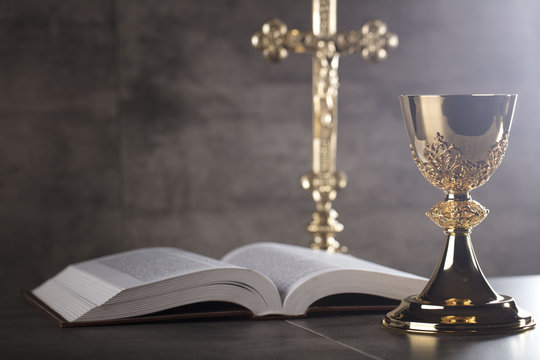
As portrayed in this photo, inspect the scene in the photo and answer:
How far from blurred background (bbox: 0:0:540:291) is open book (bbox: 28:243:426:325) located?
2.07m

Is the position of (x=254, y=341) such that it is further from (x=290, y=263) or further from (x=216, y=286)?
(x=290, y=263)

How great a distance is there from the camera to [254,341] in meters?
1.05

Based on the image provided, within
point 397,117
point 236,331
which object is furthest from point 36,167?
point 236,331

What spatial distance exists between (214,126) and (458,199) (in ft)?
8.11

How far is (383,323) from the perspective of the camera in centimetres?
114

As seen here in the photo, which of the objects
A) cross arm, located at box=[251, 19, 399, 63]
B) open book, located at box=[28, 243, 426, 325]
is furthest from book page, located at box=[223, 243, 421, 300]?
cross arm, located at box=[251, 19, 399, 63]

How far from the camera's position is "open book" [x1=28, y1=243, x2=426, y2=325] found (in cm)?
116

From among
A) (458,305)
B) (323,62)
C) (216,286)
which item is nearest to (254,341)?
(216,286)

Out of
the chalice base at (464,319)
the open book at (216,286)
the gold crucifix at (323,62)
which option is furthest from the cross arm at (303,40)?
the chalice base at (464,319)

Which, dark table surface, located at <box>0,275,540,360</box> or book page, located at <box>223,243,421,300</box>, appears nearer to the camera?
dark table surface, located at <box>0,275,540,360</box>

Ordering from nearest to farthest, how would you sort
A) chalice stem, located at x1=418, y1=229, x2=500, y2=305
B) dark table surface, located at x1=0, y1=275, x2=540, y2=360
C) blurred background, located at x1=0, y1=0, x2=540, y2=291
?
dark table surface, located at x1=0, y1=275, x2=540, y2=360 → chalice stem, located at x1=418, y1=229, x2=500, y2=305 → blurred background, located at x1=0, y1=0, x2=540, y2=291

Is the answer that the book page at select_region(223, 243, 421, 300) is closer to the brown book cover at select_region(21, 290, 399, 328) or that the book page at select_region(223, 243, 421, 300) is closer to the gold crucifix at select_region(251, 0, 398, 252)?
the brown book cover at select_region(21, 290, 399, 328)

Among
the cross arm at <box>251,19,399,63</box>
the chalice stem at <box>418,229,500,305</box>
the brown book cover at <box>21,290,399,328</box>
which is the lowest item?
the brown book cover at <box>21,290,399,328</box>

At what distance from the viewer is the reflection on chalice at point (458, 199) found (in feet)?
3.50
